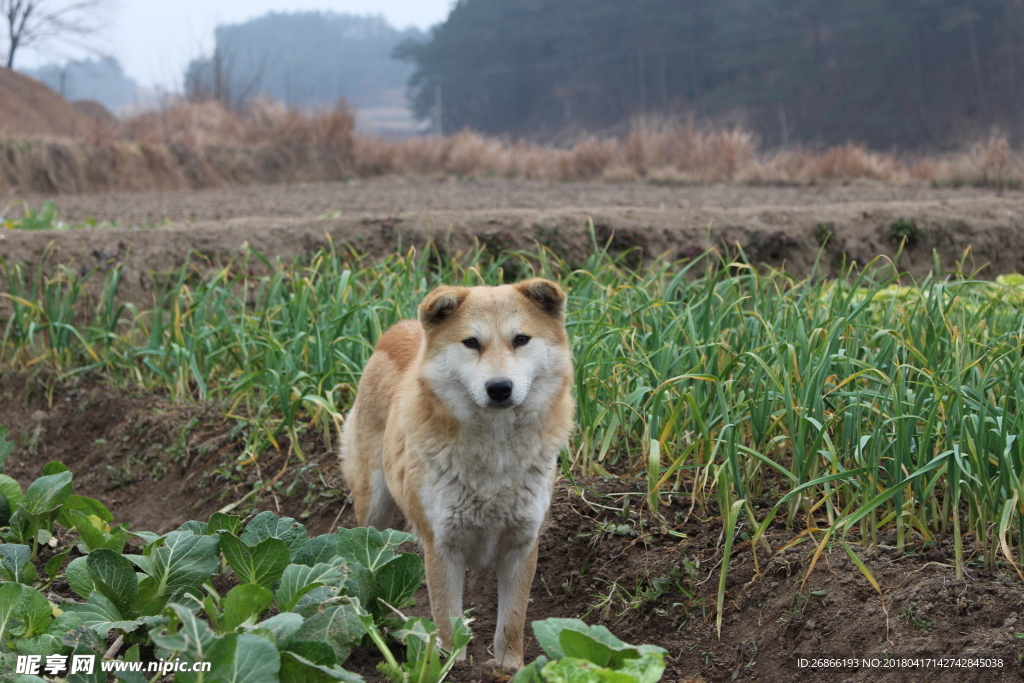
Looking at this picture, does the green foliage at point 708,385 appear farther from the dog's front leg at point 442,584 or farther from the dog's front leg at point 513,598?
the dog's front leg at point 513,598

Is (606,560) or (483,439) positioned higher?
(483,439)

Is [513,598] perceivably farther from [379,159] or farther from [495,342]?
[379,159]

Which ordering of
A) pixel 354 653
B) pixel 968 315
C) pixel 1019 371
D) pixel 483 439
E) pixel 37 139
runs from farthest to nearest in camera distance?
pixel 37 139 → pixel 968 315 → pixel 1019 371 → pixel 483 439 → pixel 354 653

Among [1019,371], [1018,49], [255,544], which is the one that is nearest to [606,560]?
[255,544]

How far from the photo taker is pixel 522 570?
9.29ft

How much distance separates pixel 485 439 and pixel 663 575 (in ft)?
3.23

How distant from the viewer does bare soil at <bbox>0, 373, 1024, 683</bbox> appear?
103 inches

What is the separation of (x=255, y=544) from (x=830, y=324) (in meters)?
2.86

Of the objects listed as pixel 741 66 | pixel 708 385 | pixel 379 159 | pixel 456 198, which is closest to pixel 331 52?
pixel 741 66

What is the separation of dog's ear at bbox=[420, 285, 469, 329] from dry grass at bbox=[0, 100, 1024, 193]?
11.8 metres

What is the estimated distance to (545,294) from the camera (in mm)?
2908

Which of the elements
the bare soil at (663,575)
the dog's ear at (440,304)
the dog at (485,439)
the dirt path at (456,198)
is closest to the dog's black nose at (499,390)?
the dog at (485,439)

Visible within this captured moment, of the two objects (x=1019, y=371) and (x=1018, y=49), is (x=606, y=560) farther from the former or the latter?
(x=1018, y=49)

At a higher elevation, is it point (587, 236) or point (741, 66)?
point (741, 66)
